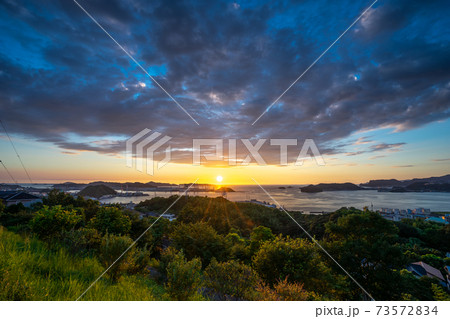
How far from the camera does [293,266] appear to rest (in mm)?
7289

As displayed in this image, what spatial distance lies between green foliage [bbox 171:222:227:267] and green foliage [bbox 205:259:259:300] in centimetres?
504

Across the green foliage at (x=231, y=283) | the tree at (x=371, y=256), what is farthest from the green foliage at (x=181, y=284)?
the tree at (x=371, y=256)

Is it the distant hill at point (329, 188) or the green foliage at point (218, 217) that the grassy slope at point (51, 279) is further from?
the distant hill at point (329, 188)

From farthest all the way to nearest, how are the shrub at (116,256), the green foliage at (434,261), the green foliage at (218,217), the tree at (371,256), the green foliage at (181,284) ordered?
the green foliage at (218,217)
the green foliage at (434,261)
the tree at (371,256)
the shrub at (116,256)
the green foliage at (181,284)

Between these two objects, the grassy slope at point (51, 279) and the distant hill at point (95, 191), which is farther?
the distant hill at point (95, 191)

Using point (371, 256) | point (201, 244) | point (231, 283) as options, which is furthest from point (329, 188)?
point (231, 283)

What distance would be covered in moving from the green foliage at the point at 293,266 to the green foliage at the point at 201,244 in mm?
3277

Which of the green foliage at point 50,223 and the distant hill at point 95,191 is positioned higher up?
the green foliage at point 50,223

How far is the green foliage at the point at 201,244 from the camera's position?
10.3m

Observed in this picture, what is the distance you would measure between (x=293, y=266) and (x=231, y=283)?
10.5 feet

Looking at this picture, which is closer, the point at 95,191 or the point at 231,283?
the point at 231,283

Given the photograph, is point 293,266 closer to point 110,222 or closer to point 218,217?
point 110,222

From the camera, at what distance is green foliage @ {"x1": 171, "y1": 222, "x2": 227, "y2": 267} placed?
10.3 m
